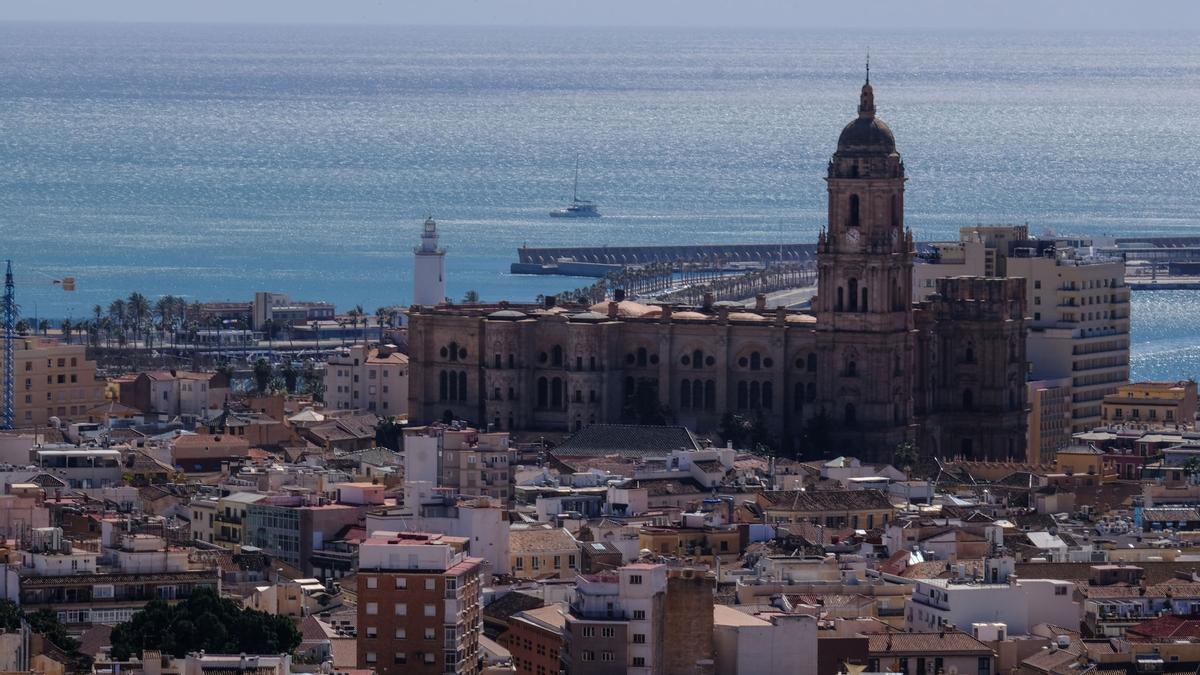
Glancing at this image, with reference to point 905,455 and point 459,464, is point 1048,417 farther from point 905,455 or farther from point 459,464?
point 459,464

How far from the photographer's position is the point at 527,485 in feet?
321

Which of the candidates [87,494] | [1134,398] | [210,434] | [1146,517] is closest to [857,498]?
[1146,517]

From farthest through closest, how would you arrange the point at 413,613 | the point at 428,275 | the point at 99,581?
the point at 428,275
the point at 99,581
the point at 413,613

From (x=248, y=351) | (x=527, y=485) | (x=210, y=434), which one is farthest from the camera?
(x=248, y=351)

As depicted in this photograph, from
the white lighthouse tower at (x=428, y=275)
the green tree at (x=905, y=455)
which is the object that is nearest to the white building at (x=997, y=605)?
the green tree at (x=905, y=455)

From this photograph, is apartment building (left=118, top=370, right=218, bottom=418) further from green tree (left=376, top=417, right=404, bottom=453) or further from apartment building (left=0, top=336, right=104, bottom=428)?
green tree (left=376, top=417, right=404, bottom=453)

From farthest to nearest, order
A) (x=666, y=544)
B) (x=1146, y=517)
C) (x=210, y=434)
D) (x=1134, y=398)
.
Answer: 1. (x=1134, y=398)
2. (x=210, y=434)
3. (x=1146, y=517)
4. (x=666, y=544)

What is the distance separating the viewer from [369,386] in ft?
449

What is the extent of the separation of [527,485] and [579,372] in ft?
96.5

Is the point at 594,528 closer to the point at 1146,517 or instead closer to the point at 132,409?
the point at 1146,517

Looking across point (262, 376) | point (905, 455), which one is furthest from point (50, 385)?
point (905, 455)

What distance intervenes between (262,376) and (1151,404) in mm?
29902

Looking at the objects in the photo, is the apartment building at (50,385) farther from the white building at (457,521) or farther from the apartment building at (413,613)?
the apartment building at (413,613)

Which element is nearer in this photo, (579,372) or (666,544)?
(666,544)
